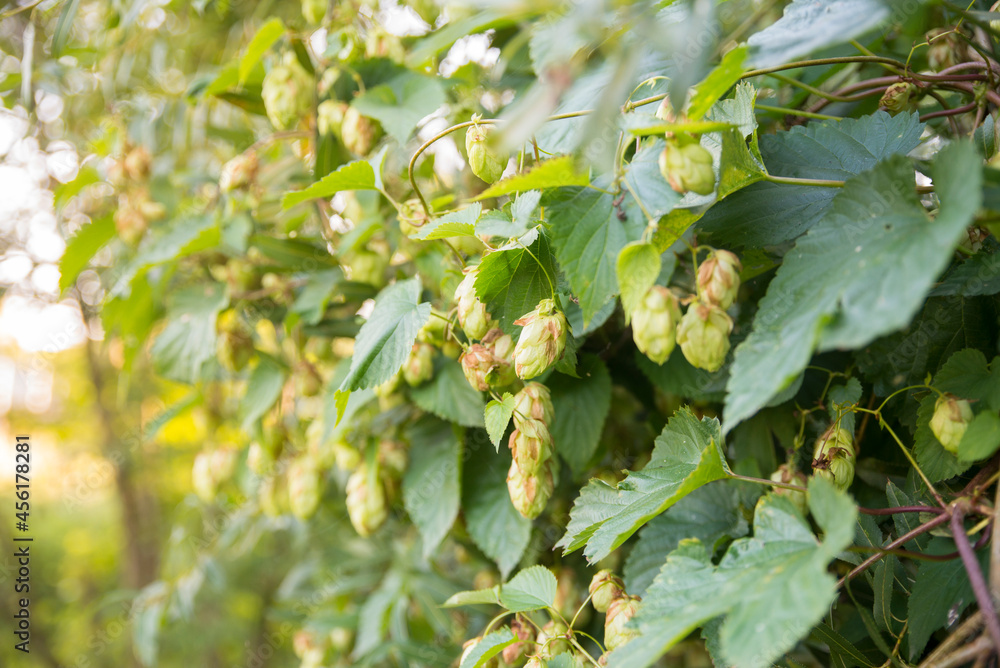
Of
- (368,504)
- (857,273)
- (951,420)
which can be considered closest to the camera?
(857,273)

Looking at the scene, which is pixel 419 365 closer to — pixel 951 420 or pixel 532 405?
pixel 532 405

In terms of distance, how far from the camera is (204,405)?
1378 mm

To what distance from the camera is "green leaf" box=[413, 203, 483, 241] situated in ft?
1.77

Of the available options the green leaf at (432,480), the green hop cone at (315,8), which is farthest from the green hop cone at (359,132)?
the green leaf at (432,480)

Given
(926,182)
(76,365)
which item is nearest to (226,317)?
(926,182)

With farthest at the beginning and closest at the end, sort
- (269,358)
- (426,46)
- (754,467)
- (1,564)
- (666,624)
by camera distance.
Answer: (1,564) → (269,358) → (426,46) → (754,467) → (666,624)

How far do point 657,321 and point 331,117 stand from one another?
64cm

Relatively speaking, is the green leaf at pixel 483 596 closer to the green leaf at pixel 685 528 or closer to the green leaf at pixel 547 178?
the green leaf at pixel 685 528

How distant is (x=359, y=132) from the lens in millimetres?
818

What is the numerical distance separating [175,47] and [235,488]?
1.13 meters

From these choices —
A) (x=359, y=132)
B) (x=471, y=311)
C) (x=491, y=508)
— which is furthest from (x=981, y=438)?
(x=359, y=132)

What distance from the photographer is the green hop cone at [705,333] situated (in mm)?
430

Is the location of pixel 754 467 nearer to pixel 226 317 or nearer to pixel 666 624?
pixel 666 624

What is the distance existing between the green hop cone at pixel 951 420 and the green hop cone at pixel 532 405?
32 centimetres
